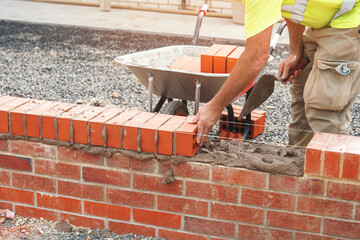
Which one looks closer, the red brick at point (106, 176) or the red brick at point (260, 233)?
the red brick at point (260, 233)

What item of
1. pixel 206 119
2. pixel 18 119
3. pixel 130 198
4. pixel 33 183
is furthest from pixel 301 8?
pixel 33 183

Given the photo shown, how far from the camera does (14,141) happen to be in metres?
2.82

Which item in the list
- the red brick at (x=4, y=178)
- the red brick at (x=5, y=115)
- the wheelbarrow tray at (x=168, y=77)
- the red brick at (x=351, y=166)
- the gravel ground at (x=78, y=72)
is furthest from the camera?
the gravel ground at (x=78, y=72)

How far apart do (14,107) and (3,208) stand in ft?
2.11

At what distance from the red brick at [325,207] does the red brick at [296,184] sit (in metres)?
0.04

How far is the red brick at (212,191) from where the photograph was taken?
2565 millimetres

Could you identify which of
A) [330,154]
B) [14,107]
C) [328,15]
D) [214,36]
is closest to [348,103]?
[328,15]

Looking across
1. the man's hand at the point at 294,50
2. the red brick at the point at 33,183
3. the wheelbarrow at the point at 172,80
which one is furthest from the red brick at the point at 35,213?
the man's hand at the point at 294,50

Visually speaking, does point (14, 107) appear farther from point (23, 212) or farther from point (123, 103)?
point (123, 103)

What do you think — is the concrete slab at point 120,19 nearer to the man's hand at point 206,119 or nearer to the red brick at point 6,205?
the man's hand at point 206,119

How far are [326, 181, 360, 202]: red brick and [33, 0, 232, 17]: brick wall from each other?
26.6 feet

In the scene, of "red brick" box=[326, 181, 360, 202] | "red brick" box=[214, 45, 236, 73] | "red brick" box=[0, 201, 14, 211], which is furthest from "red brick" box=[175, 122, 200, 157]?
"red brick" box=[214, 45, 236, 73]

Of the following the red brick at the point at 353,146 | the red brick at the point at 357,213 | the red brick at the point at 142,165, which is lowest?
the red brick at the point at 357,213

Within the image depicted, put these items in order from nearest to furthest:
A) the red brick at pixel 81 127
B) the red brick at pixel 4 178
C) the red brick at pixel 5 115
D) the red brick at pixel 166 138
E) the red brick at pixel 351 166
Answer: the red brick at pixel 351 166, the red brick at pixel 166 138, the red brick at pixel 81 127, the red brick at pixel 5 115, the red brick at pixel 4 178
